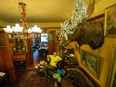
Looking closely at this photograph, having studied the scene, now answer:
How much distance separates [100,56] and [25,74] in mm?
4157

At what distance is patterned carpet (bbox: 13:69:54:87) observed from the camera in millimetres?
3983

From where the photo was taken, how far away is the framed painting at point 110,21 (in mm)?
1462

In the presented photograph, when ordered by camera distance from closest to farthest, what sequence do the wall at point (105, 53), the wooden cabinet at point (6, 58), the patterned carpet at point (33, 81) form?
the wall at point (105, 53) < the wooden cabinet at point (6, 58) < the patterned carpet at point (33, 81)

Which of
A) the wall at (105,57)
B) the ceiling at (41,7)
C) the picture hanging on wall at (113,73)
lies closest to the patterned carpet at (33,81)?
the wall at (105,57)

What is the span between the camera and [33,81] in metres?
4.28

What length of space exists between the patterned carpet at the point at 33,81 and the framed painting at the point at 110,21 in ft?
10.4

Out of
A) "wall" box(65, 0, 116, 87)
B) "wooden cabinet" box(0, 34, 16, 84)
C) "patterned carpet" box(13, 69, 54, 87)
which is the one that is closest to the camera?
"wall" box(65, 0, 116, 87)

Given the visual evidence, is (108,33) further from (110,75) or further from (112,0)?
(110,75)

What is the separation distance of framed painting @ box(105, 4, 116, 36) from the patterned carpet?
3173 mm

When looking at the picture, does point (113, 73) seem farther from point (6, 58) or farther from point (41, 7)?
point (6, 58)

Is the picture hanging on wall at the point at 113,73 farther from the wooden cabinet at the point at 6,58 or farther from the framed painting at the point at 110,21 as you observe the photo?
the wooden cabinet at the point at 6,58

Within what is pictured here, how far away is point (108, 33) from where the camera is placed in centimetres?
160

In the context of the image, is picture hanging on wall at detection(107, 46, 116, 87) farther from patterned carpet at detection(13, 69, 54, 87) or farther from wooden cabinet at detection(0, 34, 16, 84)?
wooden cabinet at detection(0, 34, 16, 84)

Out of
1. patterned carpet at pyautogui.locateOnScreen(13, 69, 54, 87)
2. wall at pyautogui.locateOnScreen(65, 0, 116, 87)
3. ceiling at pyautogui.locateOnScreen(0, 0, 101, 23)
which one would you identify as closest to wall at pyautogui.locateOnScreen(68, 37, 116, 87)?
wall at pyautogui.locateOnScreen(65, 0, 116, 87)
